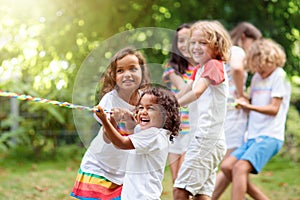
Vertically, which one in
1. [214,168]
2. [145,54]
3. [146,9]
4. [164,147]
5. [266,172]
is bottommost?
[266,172]

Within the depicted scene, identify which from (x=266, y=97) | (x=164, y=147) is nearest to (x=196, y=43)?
(x=164, y=147)

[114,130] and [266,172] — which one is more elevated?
[114,130]

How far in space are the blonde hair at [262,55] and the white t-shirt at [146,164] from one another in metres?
1.72

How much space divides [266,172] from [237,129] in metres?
3.14

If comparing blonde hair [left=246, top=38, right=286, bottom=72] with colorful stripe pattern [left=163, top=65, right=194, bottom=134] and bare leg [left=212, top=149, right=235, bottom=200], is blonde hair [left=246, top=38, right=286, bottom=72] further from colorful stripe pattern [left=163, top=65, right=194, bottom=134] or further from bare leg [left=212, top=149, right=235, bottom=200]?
colorful stripe pattern [left=163, top=65, right=194, bottom=134]

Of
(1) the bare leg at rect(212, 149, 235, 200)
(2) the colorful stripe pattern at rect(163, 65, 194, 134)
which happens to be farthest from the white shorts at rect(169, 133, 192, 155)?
(1) the bare leg at rect(212, 149, 235, 200)

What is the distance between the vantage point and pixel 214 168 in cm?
343

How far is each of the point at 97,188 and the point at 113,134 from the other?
22.5 inches

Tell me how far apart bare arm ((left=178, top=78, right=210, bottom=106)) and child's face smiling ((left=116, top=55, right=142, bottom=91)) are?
1.22ft

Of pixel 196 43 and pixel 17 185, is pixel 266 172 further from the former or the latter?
pixel 196 43

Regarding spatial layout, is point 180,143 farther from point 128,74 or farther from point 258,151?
point 258,151

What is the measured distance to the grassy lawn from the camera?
18.2ft

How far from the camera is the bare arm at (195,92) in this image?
2.95m

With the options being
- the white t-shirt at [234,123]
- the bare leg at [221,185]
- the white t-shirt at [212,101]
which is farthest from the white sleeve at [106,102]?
the bare leg at [221,185]
